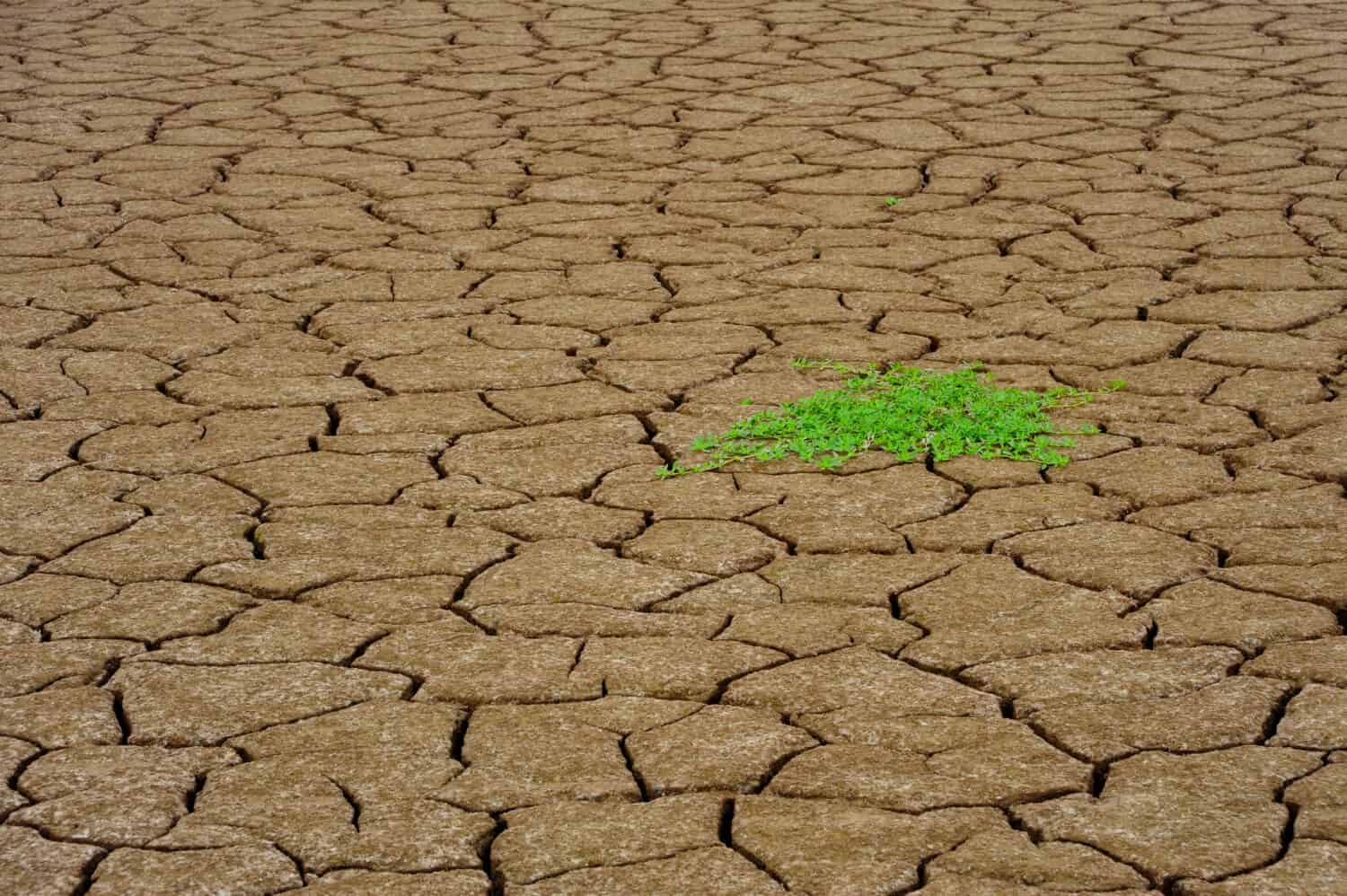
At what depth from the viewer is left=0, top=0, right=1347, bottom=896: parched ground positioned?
222cm

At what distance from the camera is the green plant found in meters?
3.43

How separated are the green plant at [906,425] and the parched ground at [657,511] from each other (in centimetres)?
8

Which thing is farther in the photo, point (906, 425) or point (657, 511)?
point (906, 425)

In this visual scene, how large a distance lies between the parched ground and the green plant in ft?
0.27

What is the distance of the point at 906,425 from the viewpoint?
3.52 metres

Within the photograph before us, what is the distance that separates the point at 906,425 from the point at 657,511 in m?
0.60

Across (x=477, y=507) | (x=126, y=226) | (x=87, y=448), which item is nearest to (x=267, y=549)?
(x=477, y=507)

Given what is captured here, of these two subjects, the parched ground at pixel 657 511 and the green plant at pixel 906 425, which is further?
the green plant at pixel 906 425

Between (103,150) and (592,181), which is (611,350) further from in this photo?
(103,150)

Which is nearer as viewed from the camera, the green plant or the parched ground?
the parched ground

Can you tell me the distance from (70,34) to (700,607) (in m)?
6.18

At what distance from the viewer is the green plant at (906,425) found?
343cm

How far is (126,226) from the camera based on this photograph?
504cm

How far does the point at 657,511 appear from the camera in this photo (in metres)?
3.19
